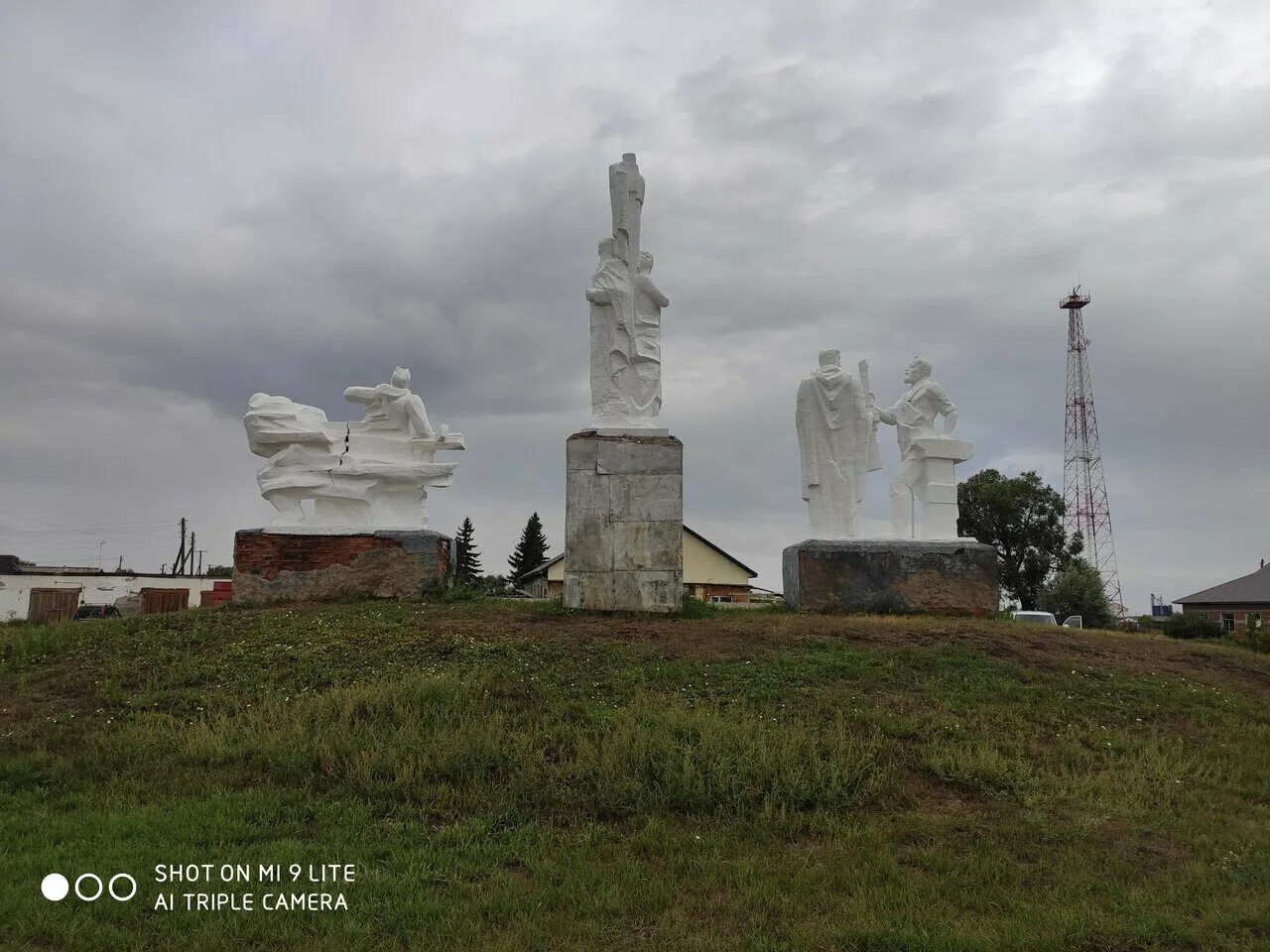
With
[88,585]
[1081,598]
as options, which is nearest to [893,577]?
[1081,598]

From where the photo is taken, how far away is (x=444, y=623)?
9320 millimetres

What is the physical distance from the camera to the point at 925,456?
42.0 ft

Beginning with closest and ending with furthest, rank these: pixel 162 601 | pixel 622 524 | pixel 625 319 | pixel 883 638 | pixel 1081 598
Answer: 1. pixel 883 638
2. pixel 622 524
3. pixel 625 319
4. pixel 162 601
5. pixel 1081 598

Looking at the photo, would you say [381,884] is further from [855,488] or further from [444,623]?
[855,488]

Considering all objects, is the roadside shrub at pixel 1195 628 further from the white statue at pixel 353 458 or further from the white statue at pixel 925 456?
the white statue at pixel 353 458

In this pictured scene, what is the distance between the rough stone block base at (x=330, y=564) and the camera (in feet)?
37.4

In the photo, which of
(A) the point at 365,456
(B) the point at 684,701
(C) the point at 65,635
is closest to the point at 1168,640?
(B) the point at 684,701

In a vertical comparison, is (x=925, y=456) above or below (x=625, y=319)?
below

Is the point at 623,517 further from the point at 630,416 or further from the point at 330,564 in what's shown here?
the point at 330,564

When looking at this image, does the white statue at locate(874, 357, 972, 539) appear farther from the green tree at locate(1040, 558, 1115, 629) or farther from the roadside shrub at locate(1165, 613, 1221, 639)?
the green tree at locate(1040, 558, 1115, 629)

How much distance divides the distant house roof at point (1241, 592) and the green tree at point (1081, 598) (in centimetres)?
1011

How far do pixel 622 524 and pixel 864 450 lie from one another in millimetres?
3959

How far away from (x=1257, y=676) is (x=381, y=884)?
349 inches

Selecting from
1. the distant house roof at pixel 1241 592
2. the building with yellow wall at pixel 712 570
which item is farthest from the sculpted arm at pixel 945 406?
the distant house roof at pixel 1241 592
